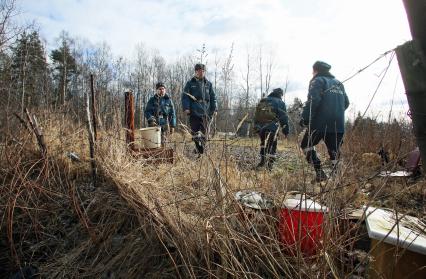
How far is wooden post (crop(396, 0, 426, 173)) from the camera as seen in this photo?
1.01 m

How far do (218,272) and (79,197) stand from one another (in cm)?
199

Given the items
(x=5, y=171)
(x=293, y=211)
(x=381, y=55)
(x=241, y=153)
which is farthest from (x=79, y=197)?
(x=381, y=55)

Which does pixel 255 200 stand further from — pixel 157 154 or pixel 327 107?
pixel 327 107

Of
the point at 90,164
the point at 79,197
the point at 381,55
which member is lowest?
the point at 79,197

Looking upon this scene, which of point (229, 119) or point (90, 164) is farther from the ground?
point (229, 119)

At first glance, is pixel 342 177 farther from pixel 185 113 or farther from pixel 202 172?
pixel 185 113

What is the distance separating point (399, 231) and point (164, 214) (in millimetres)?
1605

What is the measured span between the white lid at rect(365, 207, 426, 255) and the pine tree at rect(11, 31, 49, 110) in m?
4.64

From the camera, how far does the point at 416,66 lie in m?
1.09

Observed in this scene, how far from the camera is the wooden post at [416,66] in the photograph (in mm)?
1010

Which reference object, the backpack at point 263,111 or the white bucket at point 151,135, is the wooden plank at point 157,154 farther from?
the backpack at point 263,111

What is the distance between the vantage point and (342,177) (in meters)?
1.96

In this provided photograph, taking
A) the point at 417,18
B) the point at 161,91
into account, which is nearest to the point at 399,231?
the point at 417,18

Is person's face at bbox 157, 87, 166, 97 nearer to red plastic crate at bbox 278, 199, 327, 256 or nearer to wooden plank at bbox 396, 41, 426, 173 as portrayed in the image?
red plastic crate at bbox 278, 199, 327, 256
